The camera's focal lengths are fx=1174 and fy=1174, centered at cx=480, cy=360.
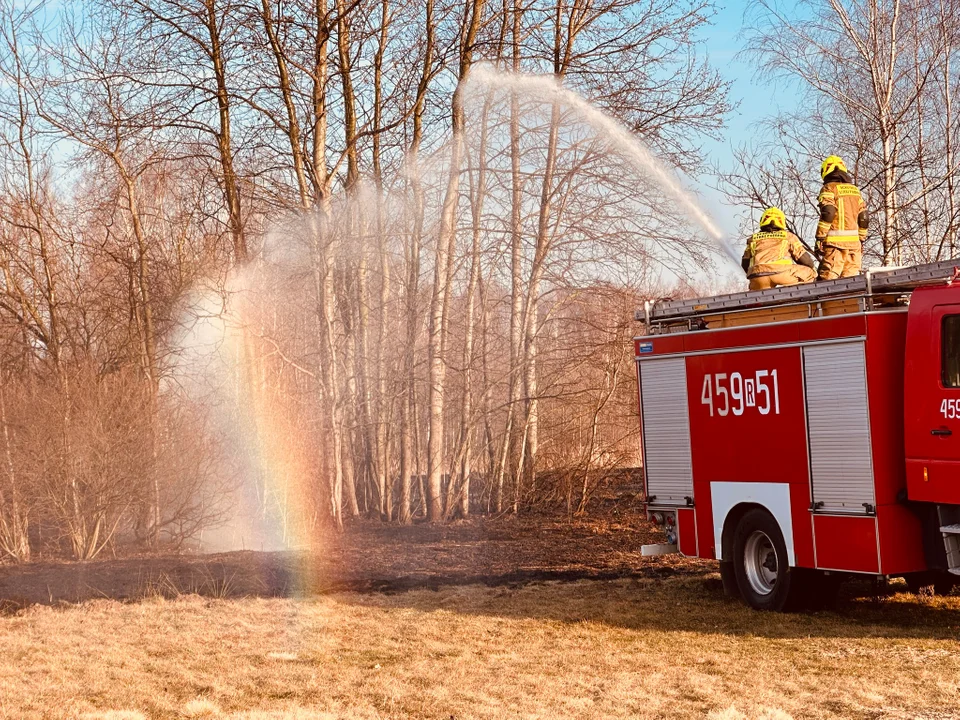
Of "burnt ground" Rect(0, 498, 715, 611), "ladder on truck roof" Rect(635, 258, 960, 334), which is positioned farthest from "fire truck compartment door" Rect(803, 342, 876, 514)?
"burnt ground" Rect(0, 498, 715, 611)

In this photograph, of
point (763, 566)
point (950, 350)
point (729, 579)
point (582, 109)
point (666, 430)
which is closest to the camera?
point (950, 350)

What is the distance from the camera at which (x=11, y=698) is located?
7.46m

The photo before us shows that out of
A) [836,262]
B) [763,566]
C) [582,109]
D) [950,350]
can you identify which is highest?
[582,109]

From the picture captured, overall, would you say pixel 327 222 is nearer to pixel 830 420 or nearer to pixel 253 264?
pixel 253 264

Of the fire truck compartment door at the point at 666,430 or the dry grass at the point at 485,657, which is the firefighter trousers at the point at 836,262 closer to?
the fire truck compartment door at the point at 666,430

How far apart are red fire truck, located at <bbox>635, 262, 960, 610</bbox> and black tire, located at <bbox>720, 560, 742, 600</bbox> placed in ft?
0.06

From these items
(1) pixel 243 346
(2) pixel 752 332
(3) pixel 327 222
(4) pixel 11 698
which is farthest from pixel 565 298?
(4) pixel 11 698

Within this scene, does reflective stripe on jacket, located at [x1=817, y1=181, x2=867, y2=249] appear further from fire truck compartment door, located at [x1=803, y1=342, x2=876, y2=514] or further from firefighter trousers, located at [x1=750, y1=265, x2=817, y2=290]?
fire truck compartment door, located at [x1=803, y1=342, x2=876, y2=514]

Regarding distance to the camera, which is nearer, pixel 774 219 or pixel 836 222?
pixel 774 219

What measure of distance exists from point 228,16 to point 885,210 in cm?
1008

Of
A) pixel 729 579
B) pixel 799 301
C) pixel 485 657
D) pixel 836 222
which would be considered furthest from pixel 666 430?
pixel 485 657

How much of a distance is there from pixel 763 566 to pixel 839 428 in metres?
1.75

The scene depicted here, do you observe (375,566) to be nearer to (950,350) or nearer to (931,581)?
(931,581)

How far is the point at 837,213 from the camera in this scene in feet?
35.0
